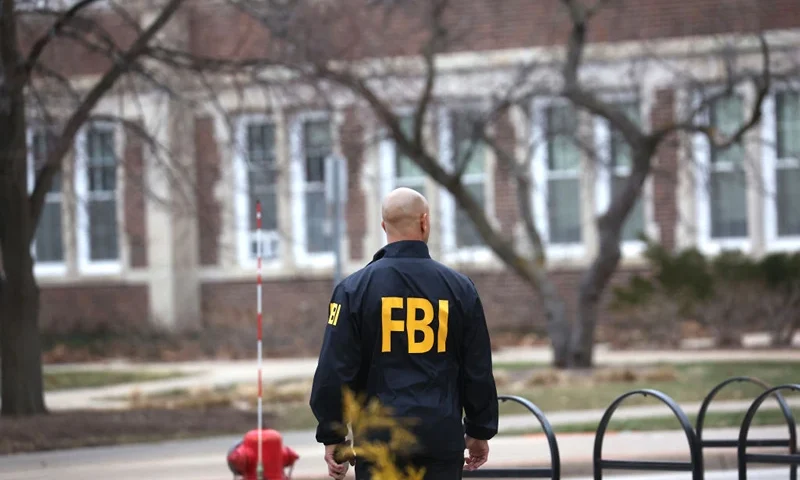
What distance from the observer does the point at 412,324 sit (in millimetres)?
5094

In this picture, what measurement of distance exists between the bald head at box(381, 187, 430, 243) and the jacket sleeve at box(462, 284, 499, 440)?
0.36 meters

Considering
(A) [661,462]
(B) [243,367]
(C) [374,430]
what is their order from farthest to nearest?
(B) [243,367] < (A) [661,462] < (C) [374,430]

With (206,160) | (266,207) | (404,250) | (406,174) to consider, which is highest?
(206,160)

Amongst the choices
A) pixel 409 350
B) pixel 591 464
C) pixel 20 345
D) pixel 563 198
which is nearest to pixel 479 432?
pixel 409 350

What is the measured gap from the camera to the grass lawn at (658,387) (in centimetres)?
1467

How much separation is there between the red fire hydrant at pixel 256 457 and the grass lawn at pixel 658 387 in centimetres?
552

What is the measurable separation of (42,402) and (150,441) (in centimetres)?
174

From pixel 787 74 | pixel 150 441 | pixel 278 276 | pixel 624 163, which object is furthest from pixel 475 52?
pixel 150 441

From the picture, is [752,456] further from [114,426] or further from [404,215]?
[114,426]

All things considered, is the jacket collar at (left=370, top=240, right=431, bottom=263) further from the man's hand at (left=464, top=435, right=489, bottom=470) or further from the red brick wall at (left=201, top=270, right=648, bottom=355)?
the red brick wall at (left=201, top=270, right=648, bottom=355)

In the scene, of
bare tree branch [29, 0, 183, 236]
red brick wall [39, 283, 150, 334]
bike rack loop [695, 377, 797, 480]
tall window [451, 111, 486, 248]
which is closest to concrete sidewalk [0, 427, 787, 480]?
bike rack loop [695, 377, 797, 480]

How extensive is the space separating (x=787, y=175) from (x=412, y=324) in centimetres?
2060

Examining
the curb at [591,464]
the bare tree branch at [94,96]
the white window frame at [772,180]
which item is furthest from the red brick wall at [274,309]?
the curb at [591,464]

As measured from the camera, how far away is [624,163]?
2545cm
